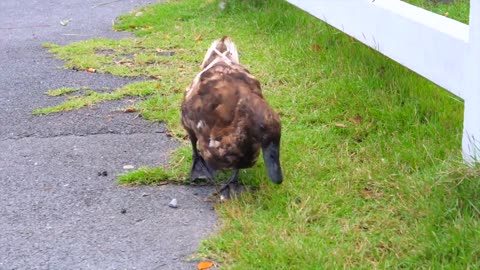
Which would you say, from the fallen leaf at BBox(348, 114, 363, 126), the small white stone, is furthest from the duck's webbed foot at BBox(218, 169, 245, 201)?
the fallen leaf at BBox(348, 114, 363, 126)

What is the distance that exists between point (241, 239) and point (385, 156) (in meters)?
1.27

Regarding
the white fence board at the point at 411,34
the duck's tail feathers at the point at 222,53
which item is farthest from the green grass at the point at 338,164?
the duck's tail feathers at the point at 222,53

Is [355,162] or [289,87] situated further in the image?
[289,87]

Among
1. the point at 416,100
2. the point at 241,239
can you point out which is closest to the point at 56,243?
the point at 241,239

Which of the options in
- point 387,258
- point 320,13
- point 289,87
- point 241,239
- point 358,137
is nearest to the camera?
point 387,258

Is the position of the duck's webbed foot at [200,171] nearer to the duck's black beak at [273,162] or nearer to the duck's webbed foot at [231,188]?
the duck's webbed foot at [231,188]

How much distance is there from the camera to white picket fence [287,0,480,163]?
390cm

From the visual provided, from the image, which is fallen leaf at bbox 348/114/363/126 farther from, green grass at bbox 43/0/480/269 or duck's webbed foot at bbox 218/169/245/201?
duck's webbed foot at bbox 218/169/245/201

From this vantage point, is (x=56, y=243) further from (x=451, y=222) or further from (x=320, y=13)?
(x=320, y=13)

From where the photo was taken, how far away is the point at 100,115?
602 centimetres

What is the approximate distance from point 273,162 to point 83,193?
3.88ft

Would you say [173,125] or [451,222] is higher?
[451,222]

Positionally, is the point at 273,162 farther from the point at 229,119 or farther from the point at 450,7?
the point at 450,7

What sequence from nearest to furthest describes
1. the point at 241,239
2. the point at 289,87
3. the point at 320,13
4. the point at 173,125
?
the point at 241,239
the point at 173,125
the point at 289,87
the point at 320,13
